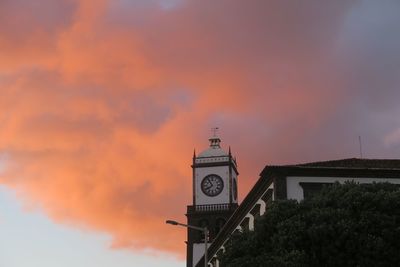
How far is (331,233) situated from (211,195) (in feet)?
226

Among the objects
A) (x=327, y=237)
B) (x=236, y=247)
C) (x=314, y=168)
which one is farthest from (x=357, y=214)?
(x=314, y=168)

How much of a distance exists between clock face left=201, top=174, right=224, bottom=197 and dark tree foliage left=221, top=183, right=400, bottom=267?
65635 mm

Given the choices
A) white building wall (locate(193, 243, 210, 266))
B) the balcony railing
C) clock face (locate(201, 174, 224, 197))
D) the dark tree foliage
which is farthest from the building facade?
clock face (locate(201, 174, 224, 197))

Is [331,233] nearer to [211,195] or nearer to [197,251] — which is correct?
[197,251]

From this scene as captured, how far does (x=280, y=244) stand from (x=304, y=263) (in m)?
1.49

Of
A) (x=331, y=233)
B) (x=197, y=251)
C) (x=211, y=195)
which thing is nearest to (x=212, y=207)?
(x=211, y=195)

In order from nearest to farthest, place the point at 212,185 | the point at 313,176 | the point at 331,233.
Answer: the point at 331,233, the point at 313,176, the point at 212,185

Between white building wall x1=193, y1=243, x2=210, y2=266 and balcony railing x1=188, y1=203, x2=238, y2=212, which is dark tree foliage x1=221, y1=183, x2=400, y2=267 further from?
balcony railing x1=188, y1=203, x2=238, y2=212

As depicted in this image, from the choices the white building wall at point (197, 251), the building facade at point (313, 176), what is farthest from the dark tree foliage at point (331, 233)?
the white building wall at point (197, 251)

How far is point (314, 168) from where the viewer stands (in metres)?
45.7

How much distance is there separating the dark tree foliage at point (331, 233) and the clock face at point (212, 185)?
6564 cm

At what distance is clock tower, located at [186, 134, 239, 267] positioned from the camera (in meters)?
97.9

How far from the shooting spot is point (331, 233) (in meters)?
31.8

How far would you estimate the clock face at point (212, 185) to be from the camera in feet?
329
